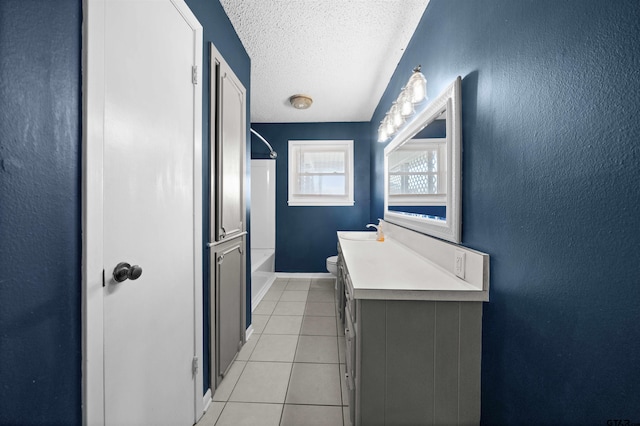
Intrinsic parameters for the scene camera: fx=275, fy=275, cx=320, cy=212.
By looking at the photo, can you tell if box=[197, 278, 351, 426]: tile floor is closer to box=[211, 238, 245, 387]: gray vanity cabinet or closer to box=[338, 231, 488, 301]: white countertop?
box=[211, 238, 245, 387]: gray vanity cabinet

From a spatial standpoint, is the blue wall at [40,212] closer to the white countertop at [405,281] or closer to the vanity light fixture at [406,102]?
the white countertop at [405,281]

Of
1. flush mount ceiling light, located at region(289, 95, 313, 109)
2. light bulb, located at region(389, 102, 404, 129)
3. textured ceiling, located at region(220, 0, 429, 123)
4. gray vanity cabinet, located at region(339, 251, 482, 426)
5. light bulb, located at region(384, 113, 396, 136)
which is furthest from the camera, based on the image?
flush mount ceiling light, located at region(289, 95, 313, 109)

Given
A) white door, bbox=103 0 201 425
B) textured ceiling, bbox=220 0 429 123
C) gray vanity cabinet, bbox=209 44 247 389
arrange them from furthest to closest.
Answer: textured ceiling, bbox=220 0 429 123, gray vanity cabinet, bbox=209 44 247 389, white door, bbox=103 0 201 425

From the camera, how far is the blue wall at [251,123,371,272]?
13.9 ft

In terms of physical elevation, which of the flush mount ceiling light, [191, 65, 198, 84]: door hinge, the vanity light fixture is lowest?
[191, 65, 198, 84]: door hinge

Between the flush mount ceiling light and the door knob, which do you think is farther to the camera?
the flush mount ceiling light

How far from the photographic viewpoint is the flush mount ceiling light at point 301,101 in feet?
10.6

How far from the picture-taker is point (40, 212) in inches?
25.7

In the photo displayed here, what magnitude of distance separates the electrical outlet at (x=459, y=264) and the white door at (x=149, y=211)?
1298 mm

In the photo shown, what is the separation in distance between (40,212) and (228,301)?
132 centimetres

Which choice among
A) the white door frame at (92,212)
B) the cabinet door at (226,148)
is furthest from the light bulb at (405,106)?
the white door frame at (92,212)

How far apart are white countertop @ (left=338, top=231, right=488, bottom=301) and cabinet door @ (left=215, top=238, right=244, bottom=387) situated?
0.78 metres

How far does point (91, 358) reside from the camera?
0.79 metres

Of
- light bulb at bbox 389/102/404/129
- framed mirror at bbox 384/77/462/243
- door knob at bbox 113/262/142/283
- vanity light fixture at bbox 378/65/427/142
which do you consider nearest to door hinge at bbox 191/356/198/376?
door knob at bbox 113/262/142/283
